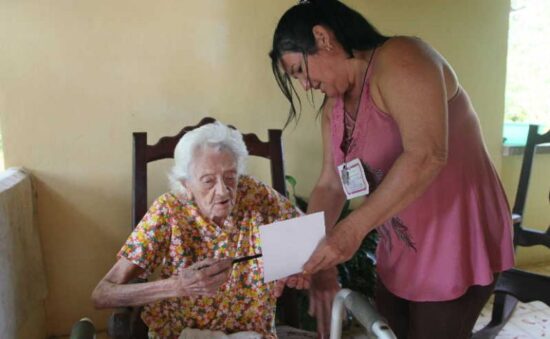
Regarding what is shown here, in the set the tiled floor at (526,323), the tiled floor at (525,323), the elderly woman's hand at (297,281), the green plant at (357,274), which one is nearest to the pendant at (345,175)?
the elderly woman's hand at (297,281)

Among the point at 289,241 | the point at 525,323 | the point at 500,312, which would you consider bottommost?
the point at 525,323

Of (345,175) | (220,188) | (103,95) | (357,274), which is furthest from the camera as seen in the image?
(357,274)

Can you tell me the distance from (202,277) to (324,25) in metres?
0.67

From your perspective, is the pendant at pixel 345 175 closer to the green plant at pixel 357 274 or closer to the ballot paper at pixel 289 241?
the ballot paper at pixel 289 241

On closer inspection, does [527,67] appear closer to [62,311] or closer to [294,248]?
[294,248]

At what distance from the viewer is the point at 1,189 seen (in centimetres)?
133

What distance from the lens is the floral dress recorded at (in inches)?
47.0

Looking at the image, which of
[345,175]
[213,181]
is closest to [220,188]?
[213,181]

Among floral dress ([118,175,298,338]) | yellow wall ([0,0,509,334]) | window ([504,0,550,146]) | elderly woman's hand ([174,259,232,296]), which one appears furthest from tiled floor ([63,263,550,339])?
elderly woman's hand ([174,259,232,296])

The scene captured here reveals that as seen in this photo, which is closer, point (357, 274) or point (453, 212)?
point (453, 212)

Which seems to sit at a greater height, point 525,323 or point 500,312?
point 500,312

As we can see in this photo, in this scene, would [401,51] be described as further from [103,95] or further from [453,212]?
[103,95]

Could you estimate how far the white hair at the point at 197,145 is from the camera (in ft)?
3.97

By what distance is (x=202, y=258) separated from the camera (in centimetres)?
123
